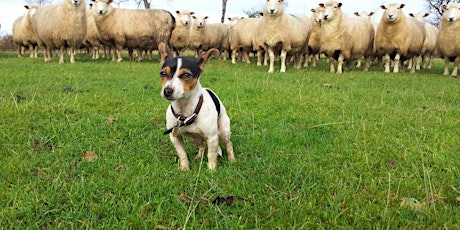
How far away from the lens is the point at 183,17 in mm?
14555

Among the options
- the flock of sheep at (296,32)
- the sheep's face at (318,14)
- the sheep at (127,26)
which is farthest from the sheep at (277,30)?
the sheep at (127,26)

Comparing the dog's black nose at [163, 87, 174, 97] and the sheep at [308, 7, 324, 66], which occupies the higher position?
the sheep at [308, 7, 324, 66]

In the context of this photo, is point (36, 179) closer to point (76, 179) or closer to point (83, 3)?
point (76, 179)

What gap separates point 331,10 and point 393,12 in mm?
1990

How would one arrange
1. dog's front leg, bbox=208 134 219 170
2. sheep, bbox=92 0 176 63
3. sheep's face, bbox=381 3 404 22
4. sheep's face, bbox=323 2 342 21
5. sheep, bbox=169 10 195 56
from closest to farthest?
dog's front leg, bbox=208 134 219 170 < sheep's face, bbox=323 2 342 21 < sheep's face, bbox=381 3 404 22 < sheep, bbox=92 0 176 63 < sheep, bbox=169 10 195 56

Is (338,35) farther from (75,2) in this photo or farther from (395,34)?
(75,2)

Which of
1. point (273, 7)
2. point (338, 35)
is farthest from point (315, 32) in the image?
point (273, 7)

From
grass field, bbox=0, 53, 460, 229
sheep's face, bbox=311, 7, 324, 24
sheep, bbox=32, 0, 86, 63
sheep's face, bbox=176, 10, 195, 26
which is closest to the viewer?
grass field, bbox=0, 53, 460, 229

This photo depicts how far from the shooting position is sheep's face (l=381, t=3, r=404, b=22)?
10755 millimetres

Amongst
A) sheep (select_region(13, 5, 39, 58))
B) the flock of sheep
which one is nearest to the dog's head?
the flock of sheep

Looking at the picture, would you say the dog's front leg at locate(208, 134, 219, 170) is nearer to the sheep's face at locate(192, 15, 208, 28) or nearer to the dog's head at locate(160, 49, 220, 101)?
the dog's head at locate(160, 49, 220, 101)

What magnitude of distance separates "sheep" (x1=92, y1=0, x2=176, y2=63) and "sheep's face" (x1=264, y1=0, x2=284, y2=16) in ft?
15.9

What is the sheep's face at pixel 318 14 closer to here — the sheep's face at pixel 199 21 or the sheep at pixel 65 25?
the sheep's face at pixel 199 21

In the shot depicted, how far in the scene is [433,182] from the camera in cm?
254
